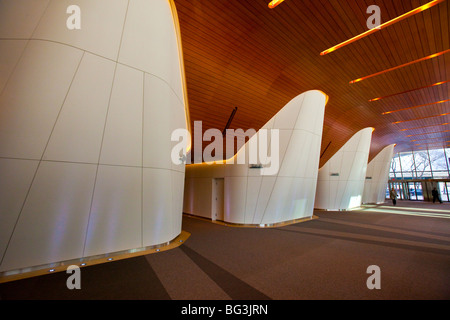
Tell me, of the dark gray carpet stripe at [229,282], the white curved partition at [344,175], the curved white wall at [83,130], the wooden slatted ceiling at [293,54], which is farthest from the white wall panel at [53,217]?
the white curved partition at [344,175]

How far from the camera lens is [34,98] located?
3.82 meters

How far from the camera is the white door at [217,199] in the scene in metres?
10.1

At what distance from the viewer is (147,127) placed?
16.5 ft

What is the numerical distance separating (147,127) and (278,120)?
6.27m

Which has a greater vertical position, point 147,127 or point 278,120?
point 278,120

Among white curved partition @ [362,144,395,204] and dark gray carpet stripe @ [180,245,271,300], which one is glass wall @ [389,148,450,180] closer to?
white curved partition @ [362,144,395,204]

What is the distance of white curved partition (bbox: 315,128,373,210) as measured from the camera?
15.2m

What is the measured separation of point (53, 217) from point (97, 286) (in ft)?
5.70

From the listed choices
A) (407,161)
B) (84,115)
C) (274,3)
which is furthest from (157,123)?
(407,161)

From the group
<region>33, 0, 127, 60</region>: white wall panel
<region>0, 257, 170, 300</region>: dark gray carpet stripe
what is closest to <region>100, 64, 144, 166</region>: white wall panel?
<region>33, 0, 127, 60</region>: white wall panel

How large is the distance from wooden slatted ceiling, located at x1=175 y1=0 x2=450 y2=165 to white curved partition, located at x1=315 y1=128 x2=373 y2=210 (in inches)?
186

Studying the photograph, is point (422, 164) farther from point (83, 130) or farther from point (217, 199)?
point (83, 130)
